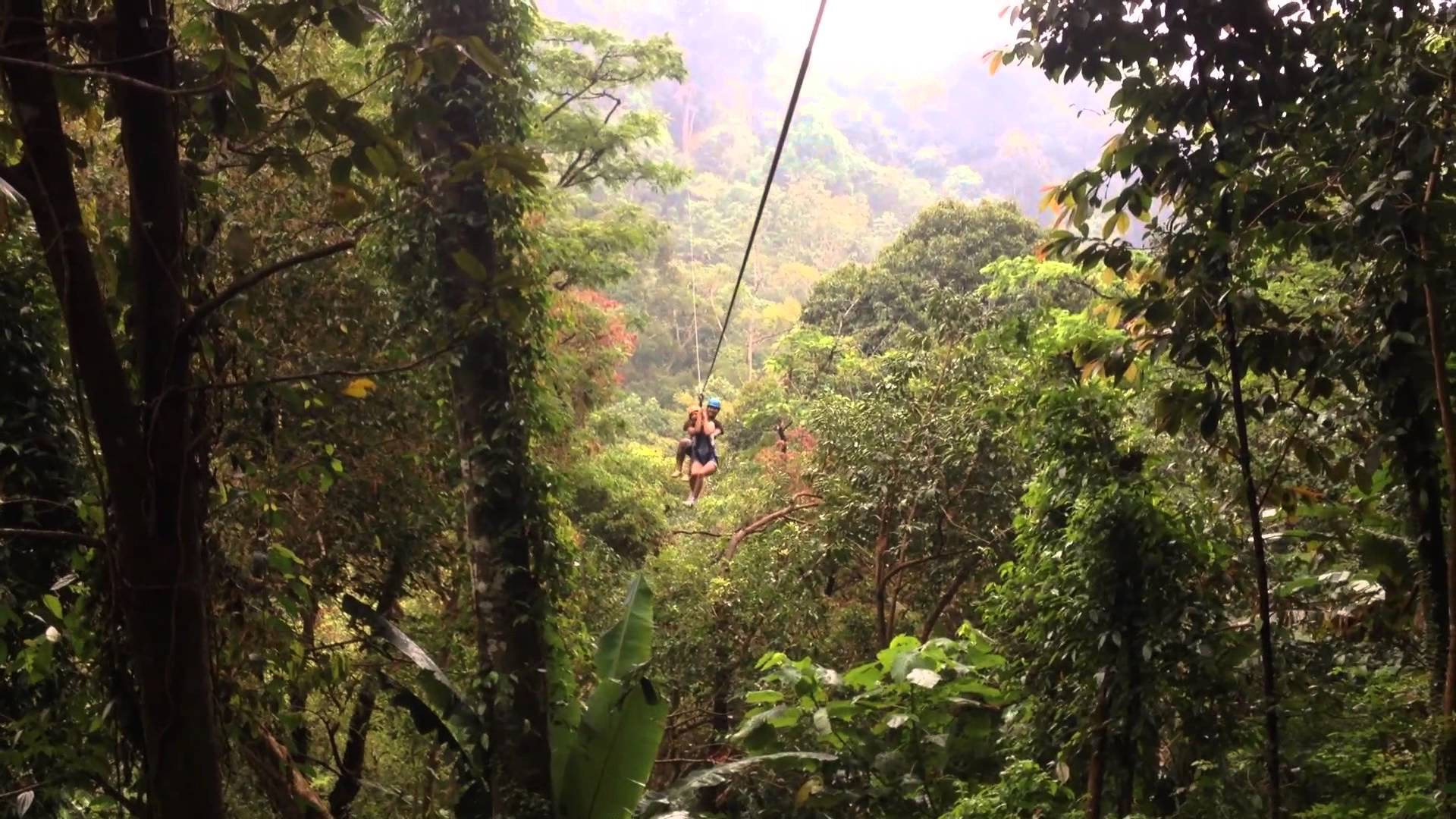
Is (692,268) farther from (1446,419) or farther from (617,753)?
(1446,419)

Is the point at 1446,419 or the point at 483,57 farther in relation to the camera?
the point at 1446,419

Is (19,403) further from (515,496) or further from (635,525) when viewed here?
(635,525)

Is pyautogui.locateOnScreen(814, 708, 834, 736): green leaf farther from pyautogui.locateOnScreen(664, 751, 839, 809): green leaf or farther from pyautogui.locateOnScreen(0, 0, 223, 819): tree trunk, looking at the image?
pyautogui.locateOnScreen(0, 0, 223, 819): tree trunk

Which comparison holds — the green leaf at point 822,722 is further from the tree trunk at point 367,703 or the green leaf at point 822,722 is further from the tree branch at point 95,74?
the tree branch at point 95,74

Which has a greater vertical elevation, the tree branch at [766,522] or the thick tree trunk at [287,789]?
the tree branch at [766,522]

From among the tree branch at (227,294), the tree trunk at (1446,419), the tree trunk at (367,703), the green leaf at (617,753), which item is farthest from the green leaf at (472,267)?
the tree trunk at (367,703)

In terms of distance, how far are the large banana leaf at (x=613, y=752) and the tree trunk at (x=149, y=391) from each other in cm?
244

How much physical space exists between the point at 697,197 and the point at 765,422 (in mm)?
23604

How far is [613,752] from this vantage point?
11.6 feet

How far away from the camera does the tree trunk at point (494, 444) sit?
367 centimetres

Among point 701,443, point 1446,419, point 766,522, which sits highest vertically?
point 701,443

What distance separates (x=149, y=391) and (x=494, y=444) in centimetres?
267

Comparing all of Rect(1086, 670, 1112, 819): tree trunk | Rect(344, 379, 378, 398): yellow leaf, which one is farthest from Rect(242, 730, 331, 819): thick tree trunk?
Rect(1086, 670, 1112, 819): tree trunk

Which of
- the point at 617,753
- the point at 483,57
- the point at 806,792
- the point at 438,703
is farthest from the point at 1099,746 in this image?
the point at 483,57
